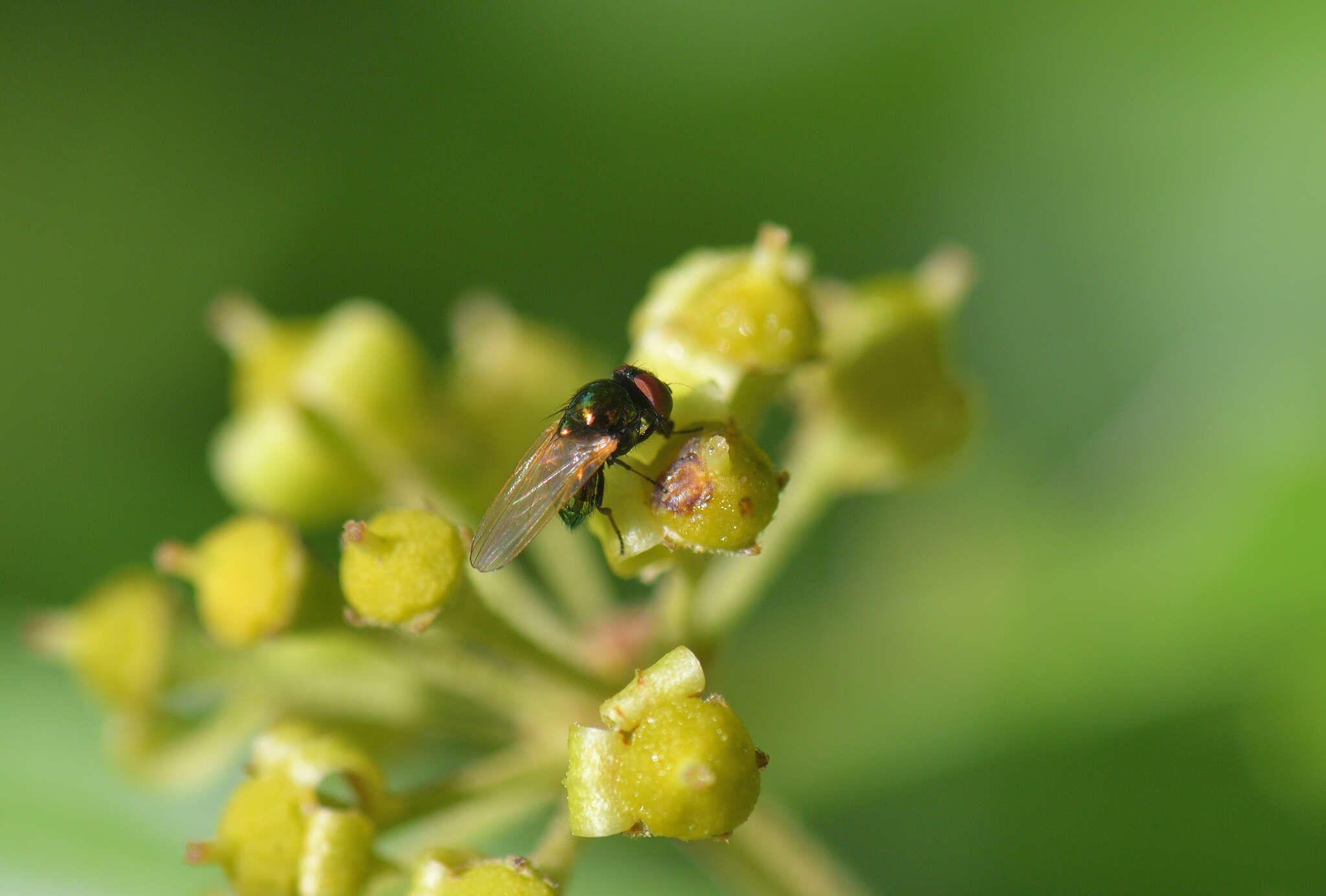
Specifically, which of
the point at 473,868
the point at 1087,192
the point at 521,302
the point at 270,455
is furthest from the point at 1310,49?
Answer: the point at 473,868

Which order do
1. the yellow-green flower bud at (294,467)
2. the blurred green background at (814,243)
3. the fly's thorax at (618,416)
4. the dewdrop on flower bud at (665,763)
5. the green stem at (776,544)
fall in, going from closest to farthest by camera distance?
the dewdrop on flower bud at (665,763), the fly's thorax at (618,416), the green stem at (776,544), the yellow-green flower bud at (294,467), the blurred green background at (814,243)

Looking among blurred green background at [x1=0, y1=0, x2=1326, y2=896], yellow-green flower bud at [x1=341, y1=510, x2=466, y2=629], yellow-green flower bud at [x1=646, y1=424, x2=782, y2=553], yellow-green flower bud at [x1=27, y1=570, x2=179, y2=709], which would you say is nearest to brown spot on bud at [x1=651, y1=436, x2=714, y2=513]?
yellow-green flower bud at [x1=646, y1=424, x2=782, y2=553]

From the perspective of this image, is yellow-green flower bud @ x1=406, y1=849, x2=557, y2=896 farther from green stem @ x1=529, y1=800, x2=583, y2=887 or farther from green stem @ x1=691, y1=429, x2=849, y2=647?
green stem @ x1=691, y1=429, x2=849, y2=647

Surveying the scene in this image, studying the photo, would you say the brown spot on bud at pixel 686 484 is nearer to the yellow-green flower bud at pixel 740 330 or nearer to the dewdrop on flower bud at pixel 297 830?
the yellow-green flower bud at pixel 740 330

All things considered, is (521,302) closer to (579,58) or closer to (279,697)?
(579,58)

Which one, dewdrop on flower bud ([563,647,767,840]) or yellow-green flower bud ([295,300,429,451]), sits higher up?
yellow-green flower bud ([295,300,429,451])

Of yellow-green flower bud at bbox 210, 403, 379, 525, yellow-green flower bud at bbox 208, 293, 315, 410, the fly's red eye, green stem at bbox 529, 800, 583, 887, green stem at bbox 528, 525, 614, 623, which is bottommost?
green stem at bbox 529, 800, 583, 887

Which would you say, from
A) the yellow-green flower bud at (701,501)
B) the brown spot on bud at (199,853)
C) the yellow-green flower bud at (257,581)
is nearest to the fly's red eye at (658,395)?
the yellow-green flower bud at (701,501)
